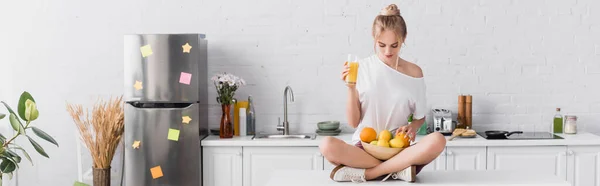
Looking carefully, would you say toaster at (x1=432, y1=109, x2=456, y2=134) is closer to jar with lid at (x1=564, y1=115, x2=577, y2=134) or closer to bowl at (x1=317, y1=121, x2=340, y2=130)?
bowl at (x1=317, y1=121, x2=340, y2=130)

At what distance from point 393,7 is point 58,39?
9.51 ft

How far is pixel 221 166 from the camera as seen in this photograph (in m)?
4.77

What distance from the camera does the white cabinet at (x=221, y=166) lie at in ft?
15.6

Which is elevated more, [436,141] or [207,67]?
[207,67]

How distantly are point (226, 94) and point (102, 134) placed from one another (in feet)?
Result: 2.81

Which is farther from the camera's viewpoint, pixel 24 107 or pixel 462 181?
pixel 462 181

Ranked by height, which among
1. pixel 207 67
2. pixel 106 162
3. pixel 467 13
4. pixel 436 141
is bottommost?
pixel 106 162

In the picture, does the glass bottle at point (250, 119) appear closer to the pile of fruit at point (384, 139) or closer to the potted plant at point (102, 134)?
the potted plant at point (102, 134)

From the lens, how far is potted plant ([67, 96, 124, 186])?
4.80m

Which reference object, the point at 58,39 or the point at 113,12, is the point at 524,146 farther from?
the point at 58,39

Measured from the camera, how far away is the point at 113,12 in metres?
5.14

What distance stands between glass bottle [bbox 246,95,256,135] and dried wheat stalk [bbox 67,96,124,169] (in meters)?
0.84

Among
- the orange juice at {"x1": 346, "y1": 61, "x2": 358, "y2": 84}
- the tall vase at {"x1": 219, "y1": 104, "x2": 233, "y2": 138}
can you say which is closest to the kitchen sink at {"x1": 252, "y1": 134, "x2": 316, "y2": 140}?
the tall vase at {"x1": 219, "y1": 104, "x2": 233, "y2": 138}

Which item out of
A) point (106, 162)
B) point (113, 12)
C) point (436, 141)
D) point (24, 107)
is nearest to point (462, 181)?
point (436, 141)
